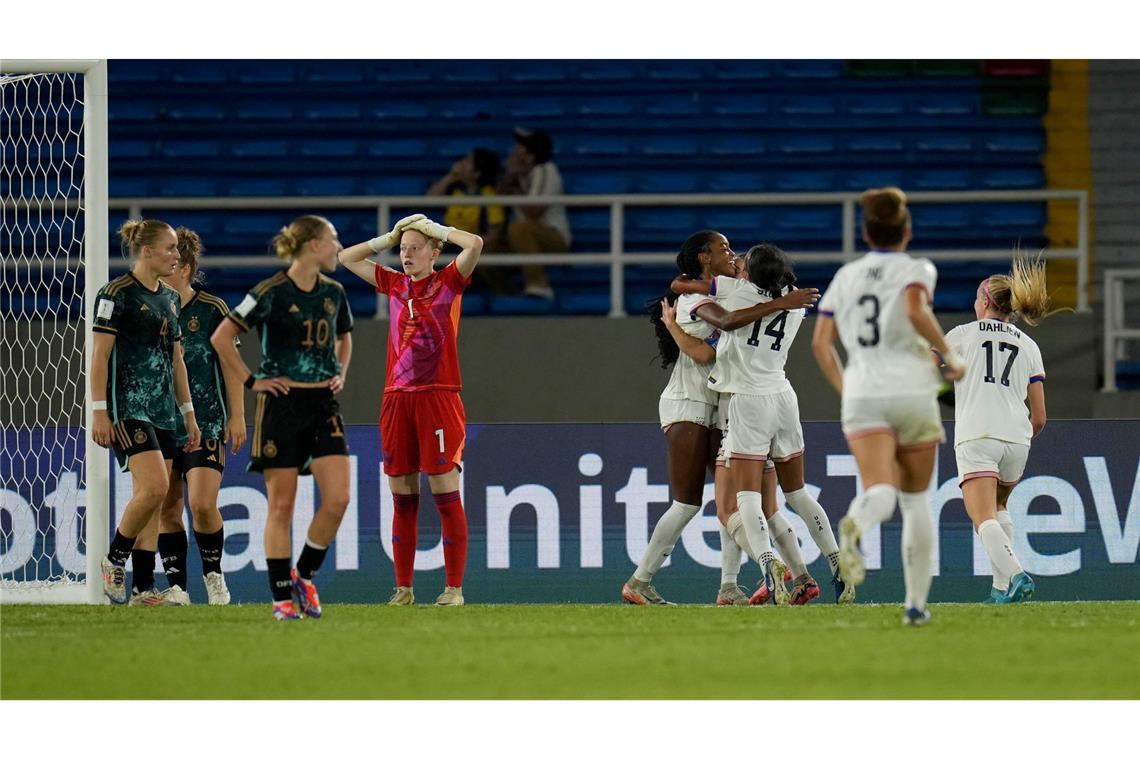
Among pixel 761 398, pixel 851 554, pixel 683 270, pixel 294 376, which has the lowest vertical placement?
pixel 851 554

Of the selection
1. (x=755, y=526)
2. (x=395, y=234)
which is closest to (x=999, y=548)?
(x=755, y=526)

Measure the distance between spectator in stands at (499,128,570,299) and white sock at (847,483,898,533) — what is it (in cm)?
751

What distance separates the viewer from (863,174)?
15055mm

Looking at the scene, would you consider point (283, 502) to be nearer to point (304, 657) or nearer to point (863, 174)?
point (304, 657)

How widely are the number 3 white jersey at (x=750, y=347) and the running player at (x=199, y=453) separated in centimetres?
250

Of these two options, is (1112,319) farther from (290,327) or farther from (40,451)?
(40,451)

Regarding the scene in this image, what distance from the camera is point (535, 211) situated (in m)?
13.4

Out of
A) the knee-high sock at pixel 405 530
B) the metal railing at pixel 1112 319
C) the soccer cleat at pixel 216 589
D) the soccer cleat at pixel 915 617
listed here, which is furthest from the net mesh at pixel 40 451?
the metal railing at pixel 1112 319

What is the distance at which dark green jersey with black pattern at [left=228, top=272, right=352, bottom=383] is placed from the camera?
687 centimetres

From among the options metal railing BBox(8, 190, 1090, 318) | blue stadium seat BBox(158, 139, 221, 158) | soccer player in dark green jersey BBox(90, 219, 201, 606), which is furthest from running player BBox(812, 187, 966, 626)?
blue stadium seat BBox(158, 139, 221, 158)

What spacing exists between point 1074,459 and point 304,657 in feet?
16.9

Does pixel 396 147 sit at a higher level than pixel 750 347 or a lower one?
higher

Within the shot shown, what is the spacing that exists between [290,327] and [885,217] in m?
2.52

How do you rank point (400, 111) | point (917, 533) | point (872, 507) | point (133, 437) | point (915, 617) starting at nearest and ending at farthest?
point (872, 507) < point (917, 533) < point (915, 617) < point (133, 437) < point (400, 111)
